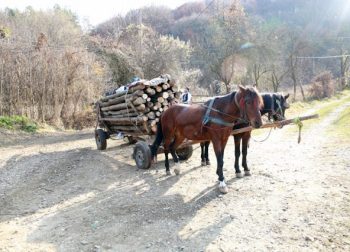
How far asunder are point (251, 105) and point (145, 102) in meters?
3.28

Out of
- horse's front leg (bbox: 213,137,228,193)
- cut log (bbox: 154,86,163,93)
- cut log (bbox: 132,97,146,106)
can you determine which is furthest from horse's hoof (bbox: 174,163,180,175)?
cut log (bbox: 154,86,163,93)

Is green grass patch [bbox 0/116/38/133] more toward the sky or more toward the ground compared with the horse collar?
more toward the ground

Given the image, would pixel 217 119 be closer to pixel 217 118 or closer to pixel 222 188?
pixel 217 118

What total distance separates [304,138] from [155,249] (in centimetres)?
926

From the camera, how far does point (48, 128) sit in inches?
628

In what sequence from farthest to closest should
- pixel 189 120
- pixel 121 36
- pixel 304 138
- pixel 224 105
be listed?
pixel 121 36, pixel 304 138, pixel 189 120, pixel 224 105

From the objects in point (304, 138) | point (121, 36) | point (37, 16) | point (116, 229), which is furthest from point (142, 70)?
point (37, 16)

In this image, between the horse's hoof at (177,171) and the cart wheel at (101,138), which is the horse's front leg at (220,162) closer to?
the horse's hoof at (177,171)

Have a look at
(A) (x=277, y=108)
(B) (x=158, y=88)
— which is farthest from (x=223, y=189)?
(B) (x=158, y=88)

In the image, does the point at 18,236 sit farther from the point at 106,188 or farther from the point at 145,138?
the point at 145,138

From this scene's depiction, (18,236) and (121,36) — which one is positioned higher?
(121,36)

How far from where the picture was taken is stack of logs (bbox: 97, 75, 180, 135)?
26.4ft

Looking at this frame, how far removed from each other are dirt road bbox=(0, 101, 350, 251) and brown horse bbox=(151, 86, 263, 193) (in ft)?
2.57

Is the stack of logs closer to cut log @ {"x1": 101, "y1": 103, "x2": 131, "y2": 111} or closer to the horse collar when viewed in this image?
cut log @ {"x1": 101, "y1": 103, "x2": 131, "y2": 111}
